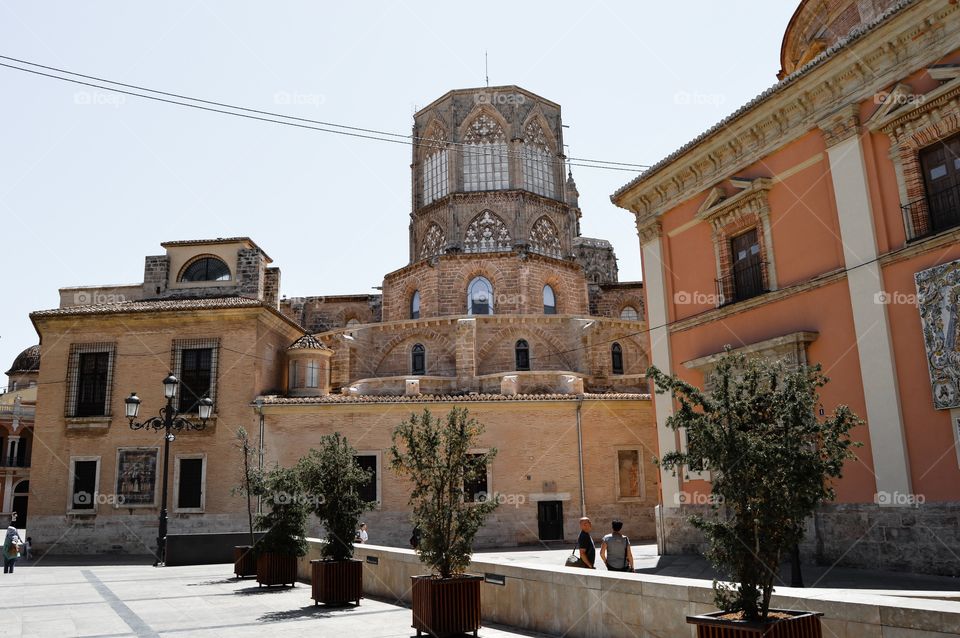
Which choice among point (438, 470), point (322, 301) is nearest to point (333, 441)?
point (438, 470)

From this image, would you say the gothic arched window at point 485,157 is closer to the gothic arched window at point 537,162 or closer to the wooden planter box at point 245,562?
the gothic arched window at point 537,162

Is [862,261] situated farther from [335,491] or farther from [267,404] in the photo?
[267,404]

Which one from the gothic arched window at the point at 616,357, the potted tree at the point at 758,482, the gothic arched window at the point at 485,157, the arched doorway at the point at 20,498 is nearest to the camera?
the potted tree at the point at 758,482

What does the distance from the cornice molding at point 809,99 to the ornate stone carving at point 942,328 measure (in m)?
3.37

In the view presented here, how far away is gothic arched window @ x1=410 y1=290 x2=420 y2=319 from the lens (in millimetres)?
35438

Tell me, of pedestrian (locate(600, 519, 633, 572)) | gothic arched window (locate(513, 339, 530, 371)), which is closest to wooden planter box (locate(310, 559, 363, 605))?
pedestrian (locate(600, 519, 633, 572))

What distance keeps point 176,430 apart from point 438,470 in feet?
57.9

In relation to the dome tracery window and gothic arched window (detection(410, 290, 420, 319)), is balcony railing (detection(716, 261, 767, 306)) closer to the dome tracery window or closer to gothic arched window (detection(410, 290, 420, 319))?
gothic arched window (detection(410, 290, 420, 319))

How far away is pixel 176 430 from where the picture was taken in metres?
24.1

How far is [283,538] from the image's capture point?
544 inches

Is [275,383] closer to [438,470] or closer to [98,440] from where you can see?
[98,440]

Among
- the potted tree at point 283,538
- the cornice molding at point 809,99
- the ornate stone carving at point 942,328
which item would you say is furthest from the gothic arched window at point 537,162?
the ornate stone carving at point 942,328

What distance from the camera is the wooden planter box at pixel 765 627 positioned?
4992 mm

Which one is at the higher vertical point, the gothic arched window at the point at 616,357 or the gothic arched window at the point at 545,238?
the gothic arched window at the point at 545,238
